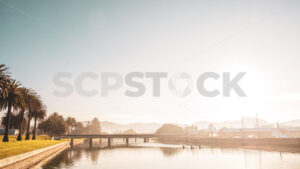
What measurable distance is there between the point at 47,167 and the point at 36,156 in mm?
7352

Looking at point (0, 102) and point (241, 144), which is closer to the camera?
point (0, 102)

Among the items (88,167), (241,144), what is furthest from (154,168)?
(241,144)

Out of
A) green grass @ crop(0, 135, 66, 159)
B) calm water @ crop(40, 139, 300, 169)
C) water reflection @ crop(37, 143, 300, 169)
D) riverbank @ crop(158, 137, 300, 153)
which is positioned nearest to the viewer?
green grass @ crop(0, 135, 66, 159)

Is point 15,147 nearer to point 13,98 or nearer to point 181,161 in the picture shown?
point 13,98

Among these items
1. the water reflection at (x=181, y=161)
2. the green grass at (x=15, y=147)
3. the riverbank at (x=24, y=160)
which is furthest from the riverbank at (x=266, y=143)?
the green grass at (x=15, y=147)

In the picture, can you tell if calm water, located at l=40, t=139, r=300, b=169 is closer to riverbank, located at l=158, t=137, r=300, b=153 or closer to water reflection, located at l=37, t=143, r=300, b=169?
water reflection, located at l=37, t=143, r=300, b=169

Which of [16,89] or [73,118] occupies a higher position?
[16,89]

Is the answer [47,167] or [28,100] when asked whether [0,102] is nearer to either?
[28,100]

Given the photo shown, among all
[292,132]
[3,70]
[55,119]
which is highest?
[3,70]

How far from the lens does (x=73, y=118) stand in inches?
7456

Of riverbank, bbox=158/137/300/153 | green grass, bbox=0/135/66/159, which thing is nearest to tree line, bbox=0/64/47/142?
green grass, bbox=0/135/66/159

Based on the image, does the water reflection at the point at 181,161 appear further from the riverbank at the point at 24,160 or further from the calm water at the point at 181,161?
the riverbank at the point at 24,160

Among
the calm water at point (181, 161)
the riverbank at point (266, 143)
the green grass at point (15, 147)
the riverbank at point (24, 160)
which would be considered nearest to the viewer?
the riverbank at point (24, 160)

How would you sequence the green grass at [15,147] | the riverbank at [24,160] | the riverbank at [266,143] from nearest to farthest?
the riverbank at [24,160]
the green grass at [15,147]
the riverbank at [266,143]
